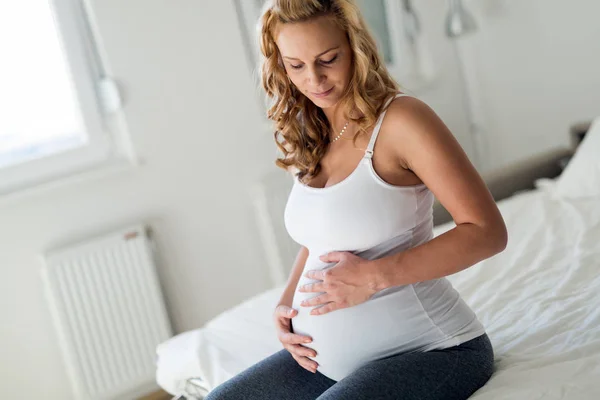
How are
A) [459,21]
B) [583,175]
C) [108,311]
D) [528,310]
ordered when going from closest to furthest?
1. [528,310]
2. [583,175]
3. [108,311]
4. [459,21]

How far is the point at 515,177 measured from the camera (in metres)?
2.58

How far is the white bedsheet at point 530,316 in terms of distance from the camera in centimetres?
124

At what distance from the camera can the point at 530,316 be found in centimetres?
156

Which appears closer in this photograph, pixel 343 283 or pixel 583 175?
pixel 343 283

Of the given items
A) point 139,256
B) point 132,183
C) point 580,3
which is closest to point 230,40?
point 132,183

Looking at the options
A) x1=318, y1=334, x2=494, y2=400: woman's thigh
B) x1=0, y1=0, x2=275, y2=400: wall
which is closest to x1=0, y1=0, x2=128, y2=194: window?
x1=0, y1=0, x2=275, y2=400: wall

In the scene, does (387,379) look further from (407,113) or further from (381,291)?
(407,113)

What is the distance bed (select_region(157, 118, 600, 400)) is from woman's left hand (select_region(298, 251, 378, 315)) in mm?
263

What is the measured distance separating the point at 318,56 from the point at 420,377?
587 millimetres

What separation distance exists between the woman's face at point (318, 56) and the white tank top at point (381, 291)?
127 mm

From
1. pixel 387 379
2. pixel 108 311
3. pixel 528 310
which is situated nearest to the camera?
pixel 387 379

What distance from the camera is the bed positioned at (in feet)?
4.14

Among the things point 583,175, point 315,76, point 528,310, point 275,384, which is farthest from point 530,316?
point 583,175

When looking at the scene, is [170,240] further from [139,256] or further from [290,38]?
[290,38]
